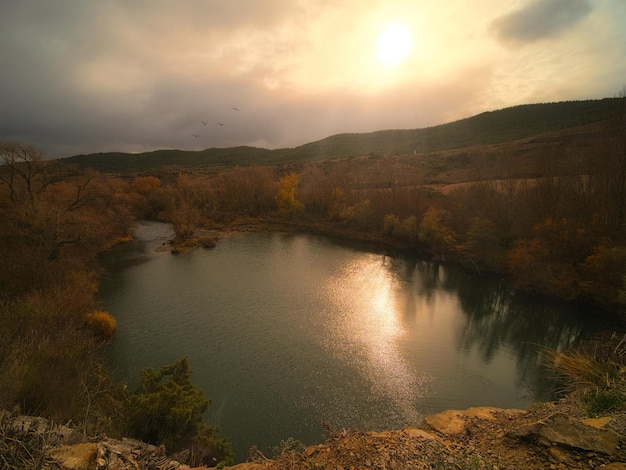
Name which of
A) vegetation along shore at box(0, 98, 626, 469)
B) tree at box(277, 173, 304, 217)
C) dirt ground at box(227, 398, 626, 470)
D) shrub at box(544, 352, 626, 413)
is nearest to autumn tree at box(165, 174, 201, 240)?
vegetation along shore at box(0, 98, 626, 469)

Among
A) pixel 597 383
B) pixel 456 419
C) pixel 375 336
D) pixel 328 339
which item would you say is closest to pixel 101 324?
pixel 328 339

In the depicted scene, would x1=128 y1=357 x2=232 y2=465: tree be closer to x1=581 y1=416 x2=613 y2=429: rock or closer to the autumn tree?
x1=581 y1=416 x2=613 y2=429: rock

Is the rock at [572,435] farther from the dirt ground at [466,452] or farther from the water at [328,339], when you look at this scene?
the water at [328,339]

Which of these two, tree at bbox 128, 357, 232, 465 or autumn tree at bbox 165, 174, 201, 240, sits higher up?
autumn tree at bbox 165, 174, 201, 240

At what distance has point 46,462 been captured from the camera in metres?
4.21

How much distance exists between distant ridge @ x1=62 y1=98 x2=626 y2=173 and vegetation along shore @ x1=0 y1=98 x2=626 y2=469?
1401 centimetres

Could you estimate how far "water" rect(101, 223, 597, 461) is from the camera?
13.3 metres

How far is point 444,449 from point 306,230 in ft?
170

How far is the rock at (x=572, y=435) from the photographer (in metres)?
4.05

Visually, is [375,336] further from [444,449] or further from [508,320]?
[444,449]

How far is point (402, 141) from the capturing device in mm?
116125

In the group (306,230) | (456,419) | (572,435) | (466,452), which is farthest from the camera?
(306,230)

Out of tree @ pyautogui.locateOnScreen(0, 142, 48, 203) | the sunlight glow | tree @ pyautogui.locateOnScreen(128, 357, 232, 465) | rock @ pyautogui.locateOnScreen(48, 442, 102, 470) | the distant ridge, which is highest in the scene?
the distant ridge

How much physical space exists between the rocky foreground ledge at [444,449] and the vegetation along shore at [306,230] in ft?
0.15
